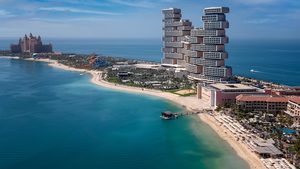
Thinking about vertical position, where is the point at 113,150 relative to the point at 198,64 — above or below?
below

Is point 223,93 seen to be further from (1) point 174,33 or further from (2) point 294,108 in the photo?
(1) point 174,33

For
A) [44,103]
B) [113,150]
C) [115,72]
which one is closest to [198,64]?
[115,72]

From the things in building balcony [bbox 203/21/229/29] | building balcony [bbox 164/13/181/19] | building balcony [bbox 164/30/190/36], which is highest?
building balcony [bbox 164/13/181/19]

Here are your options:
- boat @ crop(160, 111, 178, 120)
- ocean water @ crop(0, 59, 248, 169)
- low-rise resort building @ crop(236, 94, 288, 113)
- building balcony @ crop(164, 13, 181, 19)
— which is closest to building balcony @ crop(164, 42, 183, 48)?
building balcony @ crop(164, 13, 181, 19)

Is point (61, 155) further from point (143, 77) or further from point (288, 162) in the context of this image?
point (143, 77)

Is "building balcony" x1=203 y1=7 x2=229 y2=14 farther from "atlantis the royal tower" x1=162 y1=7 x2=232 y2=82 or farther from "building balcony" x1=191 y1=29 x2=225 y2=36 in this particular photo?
"building balcony" x1=191 y1=29 x2=225 y2=36

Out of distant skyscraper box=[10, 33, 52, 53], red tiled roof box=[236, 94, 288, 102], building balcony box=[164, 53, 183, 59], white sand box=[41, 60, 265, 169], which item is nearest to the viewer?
white sand box=[41, 60, 265, 169]
